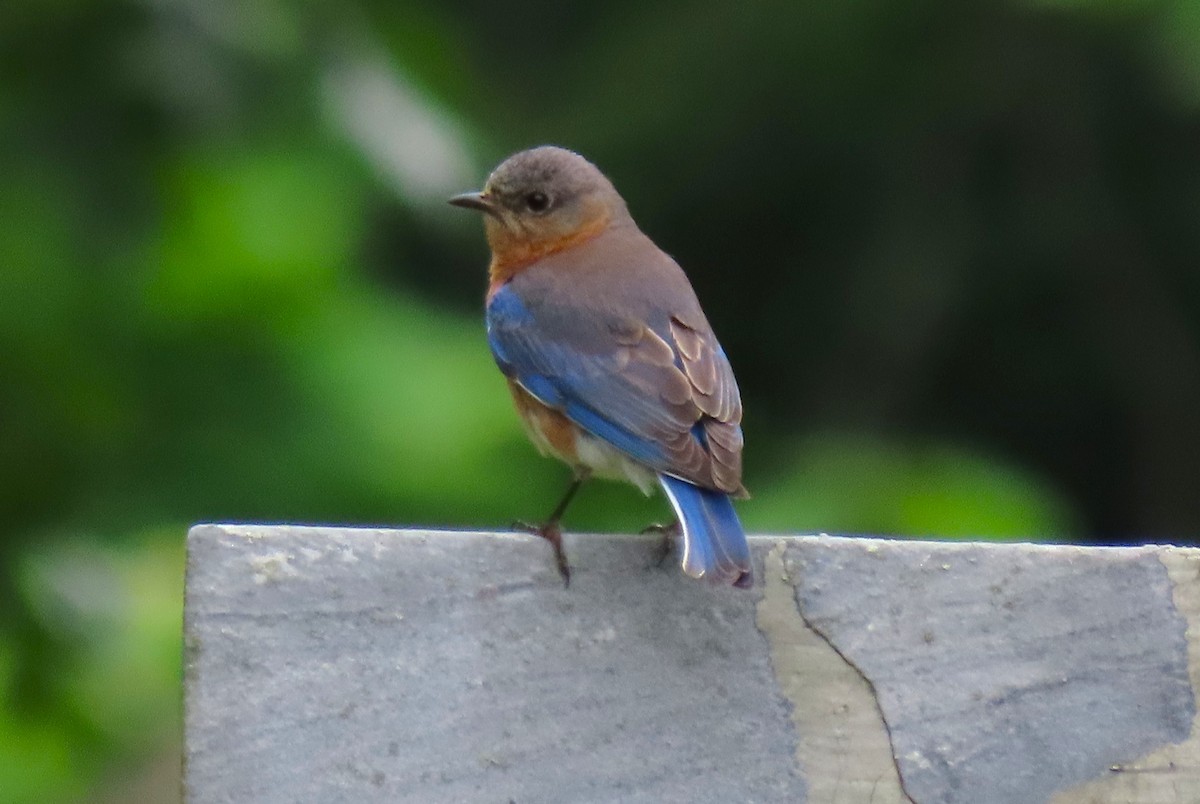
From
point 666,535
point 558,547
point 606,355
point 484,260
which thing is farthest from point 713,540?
point 484,260

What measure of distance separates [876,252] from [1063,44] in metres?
1.16

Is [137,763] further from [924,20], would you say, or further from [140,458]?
[924,20]

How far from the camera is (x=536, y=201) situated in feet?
16.7

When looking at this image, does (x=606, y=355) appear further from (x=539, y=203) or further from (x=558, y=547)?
→ (x=558, y=547)

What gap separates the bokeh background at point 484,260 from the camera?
4.69 m

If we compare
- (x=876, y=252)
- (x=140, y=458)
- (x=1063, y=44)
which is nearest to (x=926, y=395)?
(x=876, y=252)

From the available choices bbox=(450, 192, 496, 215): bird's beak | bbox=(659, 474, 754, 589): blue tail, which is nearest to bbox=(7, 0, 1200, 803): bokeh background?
bbox=(450, 192, 496, 215): bird's beak

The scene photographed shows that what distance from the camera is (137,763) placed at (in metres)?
5.48

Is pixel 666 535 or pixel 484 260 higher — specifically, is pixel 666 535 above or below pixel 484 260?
above

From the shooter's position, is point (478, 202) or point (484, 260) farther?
point (484, 260)

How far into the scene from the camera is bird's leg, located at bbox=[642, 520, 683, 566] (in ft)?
10.5

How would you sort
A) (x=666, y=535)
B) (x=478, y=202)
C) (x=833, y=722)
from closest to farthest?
(x=833, y=722) < (x=666, y=535) < (x=478, y=202)

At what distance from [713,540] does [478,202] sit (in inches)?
80.5

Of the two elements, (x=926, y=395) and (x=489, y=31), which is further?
(x=489, y=31)
